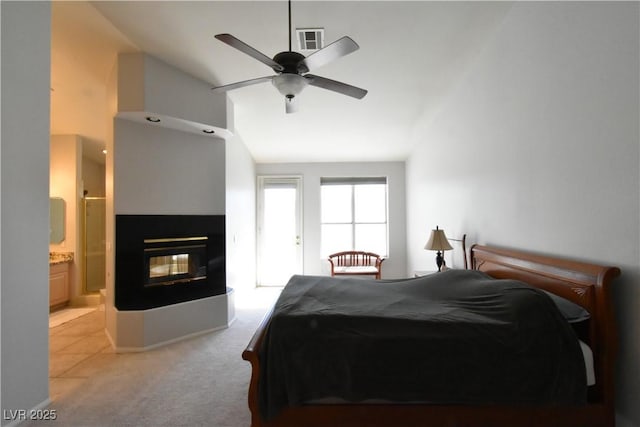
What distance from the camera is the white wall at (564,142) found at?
1.39m

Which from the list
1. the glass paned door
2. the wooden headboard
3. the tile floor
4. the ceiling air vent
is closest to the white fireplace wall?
the tile floor

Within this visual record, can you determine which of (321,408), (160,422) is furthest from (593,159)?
(160,422)

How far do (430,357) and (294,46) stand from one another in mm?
2683

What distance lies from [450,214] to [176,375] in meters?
3.24

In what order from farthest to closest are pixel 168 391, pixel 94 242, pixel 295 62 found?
pixel 94 242 → pixel 168 391 → pixel 295 62

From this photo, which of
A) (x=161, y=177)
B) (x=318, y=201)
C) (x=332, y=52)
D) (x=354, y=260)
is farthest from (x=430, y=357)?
(x=318, y=201)

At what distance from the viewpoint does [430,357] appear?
1557 mm

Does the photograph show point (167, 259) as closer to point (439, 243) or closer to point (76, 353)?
point (76, 353)

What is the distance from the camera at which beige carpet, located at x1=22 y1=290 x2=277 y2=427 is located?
196cm

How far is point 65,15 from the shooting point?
8.20 ft

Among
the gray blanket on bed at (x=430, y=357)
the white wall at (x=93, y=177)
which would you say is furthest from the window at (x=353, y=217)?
the gray blanket on bed at (x=430, y=357)

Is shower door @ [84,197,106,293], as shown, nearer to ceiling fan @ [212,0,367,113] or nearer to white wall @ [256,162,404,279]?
white wall @ [256,162,404,279]

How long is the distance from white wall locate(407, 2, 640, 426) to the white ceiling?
1.27 ft

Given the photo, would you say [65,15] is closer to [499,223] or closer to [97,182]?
[97,182]
